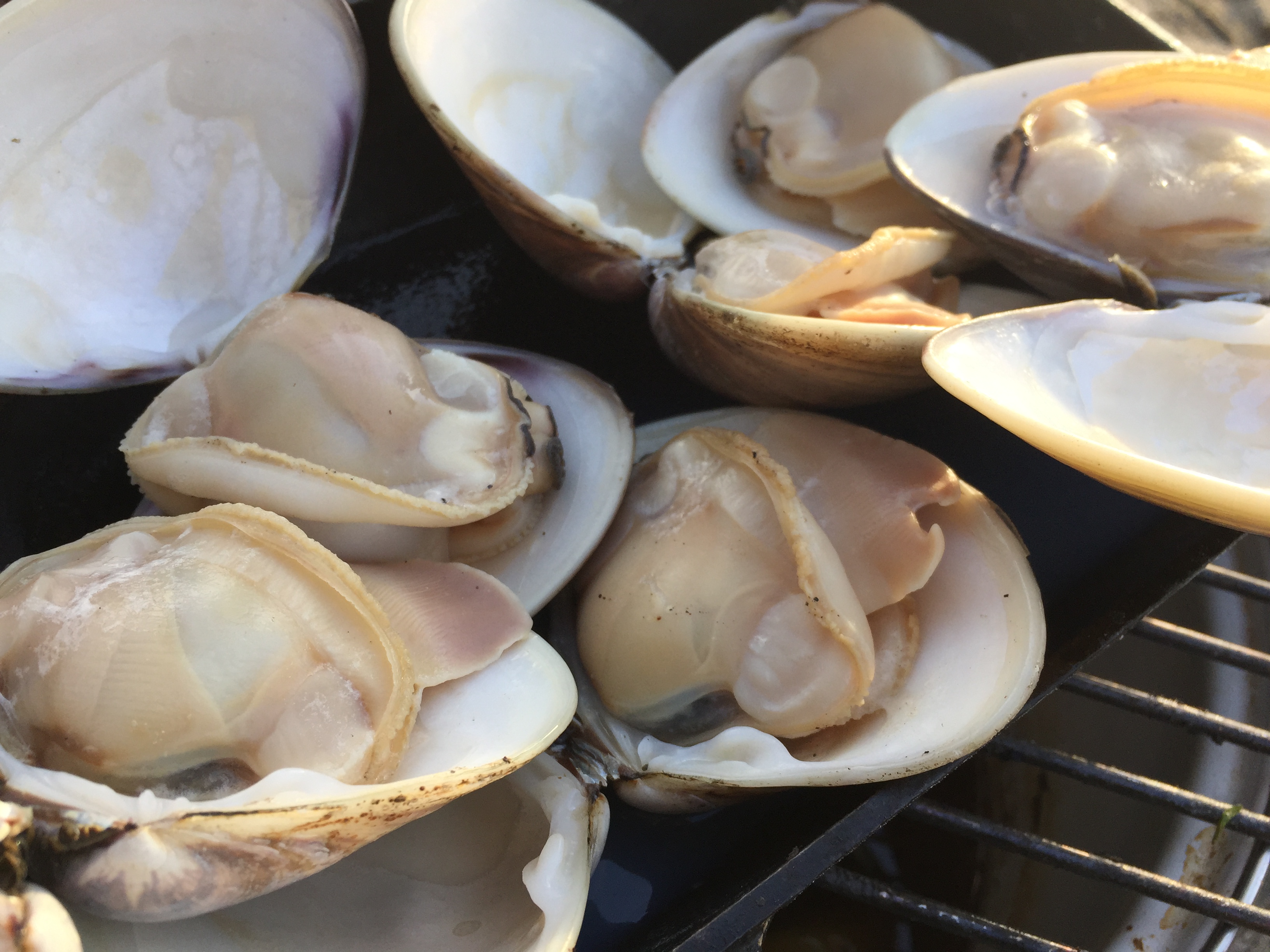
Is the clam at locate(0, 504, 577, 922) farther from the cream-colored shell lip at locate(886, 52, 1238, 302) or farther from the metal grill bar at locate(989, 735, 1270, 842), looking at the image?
the cream-colored shell lip at locate(886, 52, 1238, 302)

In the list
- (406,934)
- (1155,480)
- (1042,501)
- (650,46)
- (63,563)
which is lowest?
(406,934)

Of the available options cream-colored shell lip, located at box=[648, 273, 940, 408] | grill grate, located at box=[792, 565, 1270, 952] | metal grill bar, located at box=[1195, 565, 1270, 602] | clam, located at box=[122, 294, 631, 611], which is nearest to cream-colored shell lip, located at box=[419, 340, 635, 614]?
clam, located at box=[122, 294, 631, 611]

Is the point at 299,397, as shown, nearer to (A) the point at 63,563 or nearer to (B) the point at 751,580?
(A) the point at 63,563

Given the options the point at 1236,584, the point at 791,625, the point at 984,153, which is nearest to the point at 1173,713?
the point at 1236,584

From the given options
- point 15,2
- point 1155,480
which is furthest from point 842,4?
point 15,2

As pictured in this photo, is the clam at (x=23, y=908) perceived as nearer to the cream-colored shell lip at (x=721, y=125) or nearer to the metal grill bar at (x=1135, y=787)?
the metal grill bar at (x=1135, y=787)
